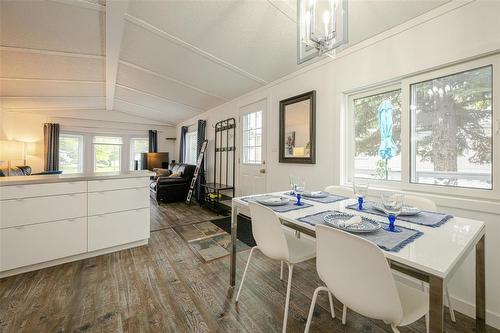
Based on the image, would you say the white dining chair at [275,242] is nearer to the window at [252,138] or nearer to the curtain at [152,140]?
the window at [252,138]

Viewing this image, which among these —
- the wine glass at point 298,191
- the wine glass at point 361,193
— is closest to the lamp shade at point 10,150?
the wine glass at point 298,191

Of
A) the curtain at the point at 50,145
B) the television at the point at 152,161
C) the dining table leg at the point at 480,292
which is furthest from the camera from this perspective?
the television at the point at 152,161

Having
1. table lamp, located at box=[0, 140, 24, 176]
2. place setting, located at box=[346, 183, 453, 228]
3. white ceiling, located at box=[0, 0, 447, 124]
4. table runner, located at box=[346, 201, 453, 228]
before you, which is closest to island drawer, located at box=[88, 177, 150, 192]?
white ceiling, located at box=[0, 0, 447, 124]

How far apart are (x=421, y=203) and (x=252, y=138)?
279 centimetres

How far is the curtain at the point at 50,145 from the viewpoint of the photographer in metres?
5.88

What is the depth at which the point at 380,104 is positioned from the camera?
2.22 metres

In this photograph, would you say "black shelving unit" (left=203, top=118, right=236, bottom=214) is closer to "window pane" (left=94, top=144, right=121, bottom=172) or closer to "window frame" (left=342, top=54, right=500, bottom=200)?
"window frame" (left=342, top=54, right=500, bottom=200)

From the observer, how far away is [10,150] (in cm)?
478

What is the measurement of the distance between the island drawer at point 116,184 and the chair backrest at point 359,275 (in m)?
2.28

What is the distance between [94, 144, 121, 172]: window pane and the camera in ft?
22.3

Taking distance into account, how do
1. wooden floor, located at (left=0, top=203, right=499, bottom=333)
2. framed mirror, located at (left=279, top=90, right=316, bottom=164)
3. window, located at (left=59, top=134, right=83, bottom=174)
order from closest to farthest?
wooden floor, located at (left=0, top=203, right=499, bottom=333) < framed mirror, located at (left=279, top=90, right=316, bottom=164) < window, located at (left=59, top=134, right=83, bottom=174)

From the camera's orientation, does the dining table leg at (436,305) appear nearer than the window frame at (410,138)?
Yes

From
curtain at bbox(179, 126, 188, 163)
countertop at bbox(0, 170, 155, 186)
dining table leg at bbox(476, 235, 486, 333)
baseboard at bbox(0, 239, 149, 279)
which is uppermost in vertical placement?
curtain at bbox(179, 126, 188, 163)

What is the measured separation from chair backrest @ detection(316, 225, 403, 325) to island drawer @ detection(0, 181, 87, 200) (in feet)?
7.85
